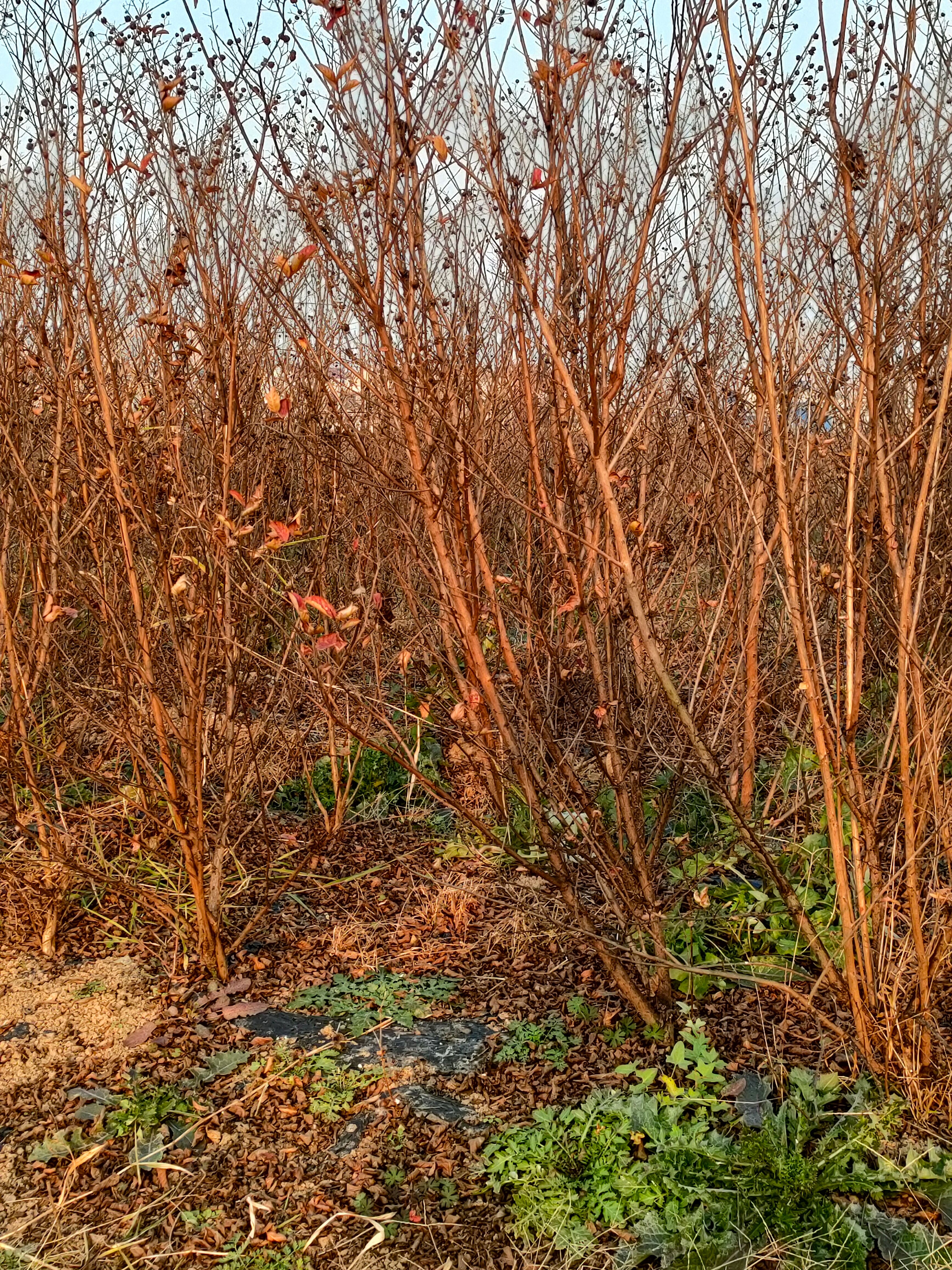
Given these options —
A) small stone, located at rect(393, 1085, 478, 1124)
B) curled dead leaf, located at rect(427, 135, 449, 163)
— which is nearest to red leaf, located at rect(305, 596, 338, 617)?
curled dead leaf, located at rect(427, 135, 449, 163)

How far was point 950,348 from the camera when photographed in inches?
88.0

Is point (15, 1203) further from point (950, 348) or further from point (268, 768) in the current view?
point (950, 348)

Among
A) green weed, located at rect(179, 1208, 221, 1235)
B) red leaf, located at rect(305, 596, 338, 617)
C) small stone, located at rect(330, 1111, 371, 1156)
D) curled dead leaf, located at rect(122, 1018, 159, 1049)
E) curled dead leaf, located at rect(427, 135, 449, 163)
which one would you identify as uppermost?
curled dead leaf, located at rect(427, 135, 449, 163)

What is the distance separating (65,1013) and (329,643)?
5.23ft

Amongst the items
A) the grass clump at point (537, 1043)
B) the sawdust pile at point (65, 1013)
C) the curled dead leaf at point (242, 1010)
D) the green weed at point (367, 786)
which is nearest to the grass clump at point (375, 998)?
the curled dead leaf at point (242, 1010)

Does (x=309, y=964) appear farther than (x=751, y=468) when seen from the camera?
No

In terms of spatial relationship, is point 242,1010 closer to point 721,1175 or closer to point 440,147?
point 721,1175

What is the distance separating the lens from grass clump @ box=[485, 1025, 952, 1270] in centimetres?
208

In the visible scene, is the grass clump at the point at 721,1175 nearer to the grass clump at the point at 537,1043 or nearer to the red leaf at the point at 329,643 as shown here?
the grass clump at the point at 537,1043

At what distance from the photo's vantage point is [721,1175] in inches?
87.6

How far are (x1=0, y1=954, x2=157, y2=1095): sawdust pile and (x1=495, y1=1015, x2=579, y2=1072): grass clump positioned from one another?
3.51ft

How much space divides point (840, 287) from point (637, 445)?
825 mm

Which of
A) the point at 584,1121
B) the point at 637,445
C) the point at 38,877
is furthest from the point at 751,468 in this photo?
the point at 38,877

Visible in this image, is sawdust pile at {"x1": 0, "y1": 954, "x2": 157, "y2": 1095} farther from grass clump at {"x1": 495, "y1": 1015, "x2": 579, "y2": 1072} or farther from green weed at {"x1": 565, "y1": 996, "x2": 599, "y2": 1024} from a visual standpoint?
green weed at {"x1": 565, "y1": 996, "x2": 599, "y2": 1024}
